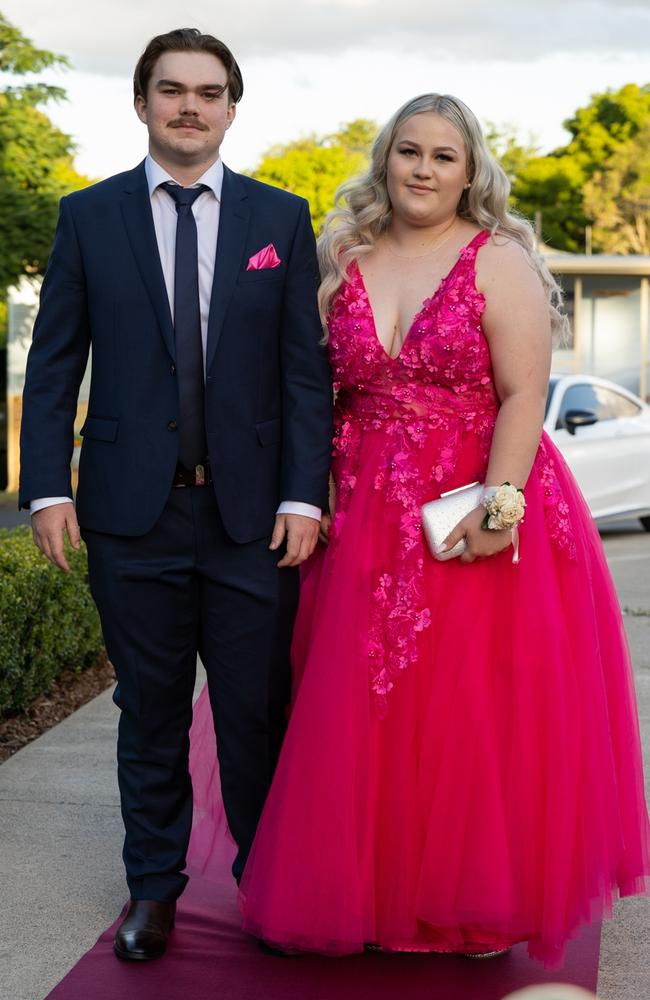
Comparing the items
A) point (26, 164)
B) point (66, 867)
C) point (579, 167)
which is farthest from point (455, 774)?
point (579, 167)

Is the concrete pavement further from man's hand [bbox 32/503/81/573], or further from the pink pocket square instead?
the pink pocket square

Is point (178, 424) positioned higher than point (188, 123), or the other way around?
point (188, 123)

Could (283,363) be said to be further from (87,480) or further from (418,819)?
(418,819)

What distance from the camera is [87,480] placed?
3549 millimetres

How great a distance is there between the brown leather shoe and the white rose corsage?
1.32 metres

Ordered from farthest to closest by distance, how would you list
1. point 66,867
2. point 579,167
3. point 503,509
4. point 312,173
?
point 579,167
point 312,173
point 66,867
point 503,509

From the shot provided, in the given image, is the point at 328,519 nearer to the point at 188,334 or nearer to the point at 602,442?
the point at 188,334

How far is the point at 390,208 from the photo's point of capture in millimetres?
3701

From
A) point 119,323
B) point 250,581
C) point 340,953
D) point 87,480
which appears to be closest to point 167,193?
point 119,323

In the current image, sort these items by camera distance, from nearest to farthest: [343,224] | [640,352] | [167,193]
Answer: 1. [167,193]
2. [343,224]
3. [640,352]

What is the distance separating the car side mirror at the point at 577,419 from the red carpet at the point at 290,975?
28.7 feet

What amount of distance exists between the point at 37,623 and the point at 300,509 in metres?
3.04

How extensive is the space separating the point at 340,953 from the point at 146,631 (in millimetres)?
929

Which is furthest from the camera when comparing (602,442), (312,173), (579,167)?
(579,167)
